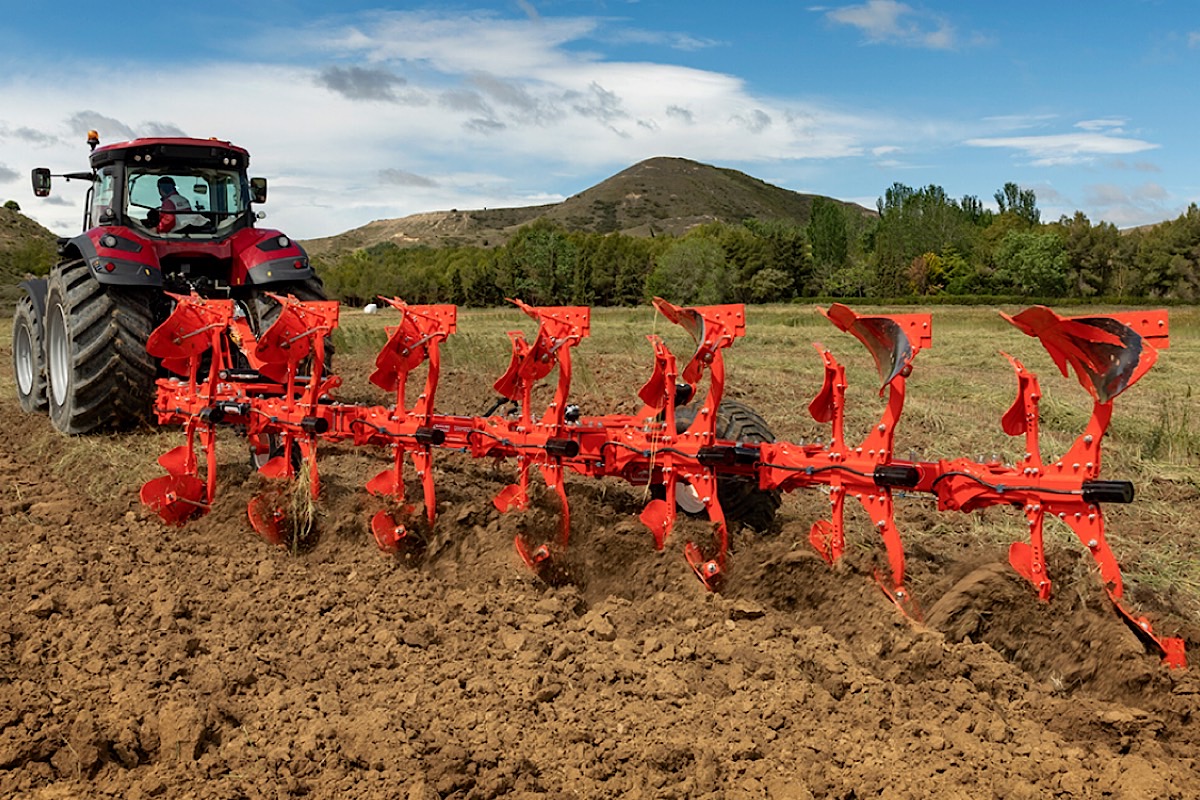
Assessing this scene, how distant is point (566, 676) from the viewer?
3449 mm

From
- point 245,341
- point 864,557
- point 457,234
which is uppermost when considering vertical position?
A: point 457,234

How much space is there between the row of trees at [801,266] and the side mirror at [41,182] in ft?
151

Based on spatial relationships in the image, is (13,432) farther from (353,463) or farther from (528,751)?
(528,751)

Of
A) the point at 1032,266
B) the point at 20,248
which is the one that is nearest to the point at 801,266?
the point at 1032,266

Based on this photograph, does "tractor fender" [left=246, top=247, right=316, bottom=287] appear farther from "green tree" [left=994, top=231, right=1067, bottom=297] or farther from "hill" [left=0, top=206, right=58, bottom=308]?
"green tree" [left=994, top=231, right=1067, bottom=297]

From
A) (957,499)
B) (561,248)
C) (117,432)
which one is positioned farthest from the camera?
(561,248)

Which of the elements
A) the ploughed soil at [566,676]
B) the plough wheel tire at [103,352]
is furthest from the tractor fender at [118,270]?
the ploughed soil at [566,676]

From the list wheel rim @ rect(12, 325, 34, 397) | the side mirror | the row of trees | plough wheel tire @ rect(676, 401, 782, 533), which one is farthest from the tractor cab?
the row of trees

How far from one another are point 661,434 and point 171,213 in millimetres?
5355

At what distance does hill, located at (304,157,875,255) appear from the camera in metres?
140

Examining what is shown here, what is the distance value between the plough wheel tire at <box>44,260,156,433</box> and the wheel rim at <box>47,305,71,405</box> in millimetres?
286

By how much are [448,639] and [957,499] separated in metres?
1.98

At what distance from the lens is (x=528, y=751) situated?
297cm

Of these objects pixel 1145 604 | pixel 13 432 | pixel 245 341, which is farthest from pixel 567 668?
pixel 13 432
